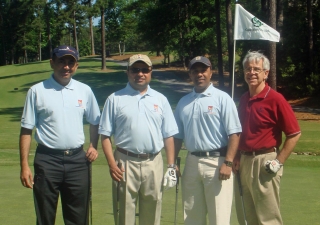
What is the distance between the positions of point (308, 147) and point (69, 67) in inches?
432

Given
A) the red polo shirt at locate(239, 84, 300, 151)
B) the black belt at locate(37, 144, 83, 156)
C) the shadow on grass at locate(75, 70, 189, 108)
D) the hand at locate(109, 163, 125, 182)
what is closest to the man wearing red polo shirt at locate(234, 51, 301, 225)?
the red polo shirt at locate(239, 84, 300, 151)

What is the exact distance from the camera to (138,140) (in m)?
4.68

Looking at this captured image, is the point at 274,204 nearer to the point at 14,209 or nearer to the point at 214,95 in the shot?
the point at 214,95

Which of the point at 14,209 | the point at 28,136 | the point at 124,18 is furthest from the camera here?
the point at 124,18

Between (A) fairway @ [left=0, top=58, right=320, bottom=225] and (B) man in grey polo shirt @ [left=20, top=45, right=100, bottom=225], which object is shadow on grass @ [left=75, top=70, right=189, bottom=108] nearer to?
(A) fairway @ [left=0, top=58, right=320, bottom=225]

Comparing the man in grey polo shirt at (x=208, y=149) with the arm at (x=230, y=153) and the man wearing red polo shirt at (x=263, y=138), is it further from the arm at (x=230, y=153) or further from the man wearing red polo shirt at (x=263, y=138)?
the man wearing red polo shirt at (x=263, y=138)

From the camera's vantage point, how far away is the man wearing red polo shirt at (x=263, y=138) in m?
4.80

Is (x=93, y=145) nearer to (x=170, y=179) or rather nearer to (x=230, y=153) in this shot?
(x=170, y=179)

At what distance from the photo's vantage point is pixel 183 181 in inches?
197

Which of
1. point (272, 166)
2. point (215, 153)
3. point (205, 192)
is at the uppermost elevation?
point (215, 153)

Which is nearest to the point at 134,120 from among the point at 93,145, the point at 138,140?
the point at 138,140

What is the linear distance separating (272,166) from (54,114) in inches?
80.3

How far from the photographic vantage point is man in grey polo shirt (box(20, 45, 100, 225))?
4695 millimetres

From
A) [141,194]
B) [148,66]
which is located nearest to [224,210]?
[141,194]
